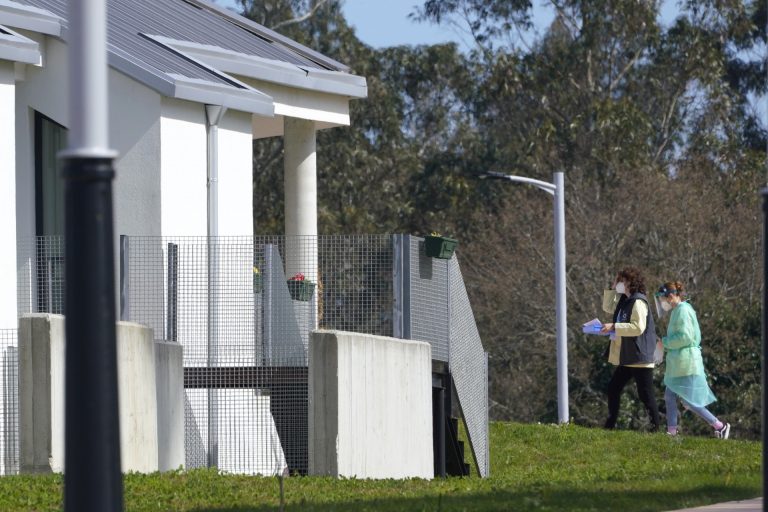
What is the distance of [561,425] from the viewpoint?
19.5 meters

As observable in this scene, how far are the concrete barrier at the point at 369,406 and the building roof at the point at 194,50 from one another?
364 cm

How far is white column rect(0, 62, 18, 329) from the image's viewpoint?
576 inches

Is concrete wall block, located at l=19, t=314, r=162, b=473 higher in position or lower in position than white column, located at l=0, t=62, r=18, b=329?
lower

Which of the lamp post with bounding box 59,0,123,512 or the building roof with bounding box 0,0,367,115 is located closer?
the lamp post with bounding box 59,0,123,512

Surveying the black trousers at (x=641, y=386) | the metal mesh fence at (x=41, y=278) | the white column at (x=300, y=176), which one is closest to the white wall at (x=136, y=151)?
the metal mesh fence at (x=41, y=278)

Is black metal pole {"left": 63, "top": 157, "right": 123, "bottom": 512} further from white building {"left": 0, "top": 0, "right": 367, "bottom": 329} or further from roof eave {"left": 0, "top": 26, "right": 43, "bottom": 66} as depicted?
roof eave {"left": 0, "top": 26, "right": 43, "bottom": 66}

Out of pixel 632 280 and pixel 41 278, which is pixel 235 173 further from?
pixel 632 280

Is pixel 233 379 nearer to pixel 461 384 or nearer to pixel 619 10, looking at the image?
pixel 461 384

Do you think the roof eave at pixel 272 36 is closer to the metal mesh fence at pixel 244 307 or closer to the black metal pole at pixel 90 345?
the metal mesh fence at pixel 244 307

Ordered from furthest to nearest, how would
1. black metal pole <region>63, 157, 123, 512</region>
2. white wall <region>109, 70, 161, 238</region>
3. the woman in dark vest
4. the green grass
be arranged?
the woman in dark vest < white wall <region>109, 70, 161, 238</region> < the green grass < black metal pole <region>63, 157, 123, 512</region>

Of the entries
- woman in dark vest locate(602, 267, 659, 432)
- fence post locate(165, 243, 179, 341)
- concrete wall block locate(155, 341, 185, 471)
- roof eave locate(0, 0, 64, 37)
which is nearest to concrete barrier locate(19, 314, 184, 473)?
concrete wall block locate(155, 341, 185, 471)

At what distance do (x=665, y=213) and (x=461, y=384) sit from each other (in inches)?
879

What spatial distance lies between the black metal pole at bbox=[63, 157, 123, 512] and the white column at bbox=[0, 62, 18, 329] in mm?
8511

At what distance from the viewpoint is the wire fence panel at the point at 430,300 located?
14977 mm
